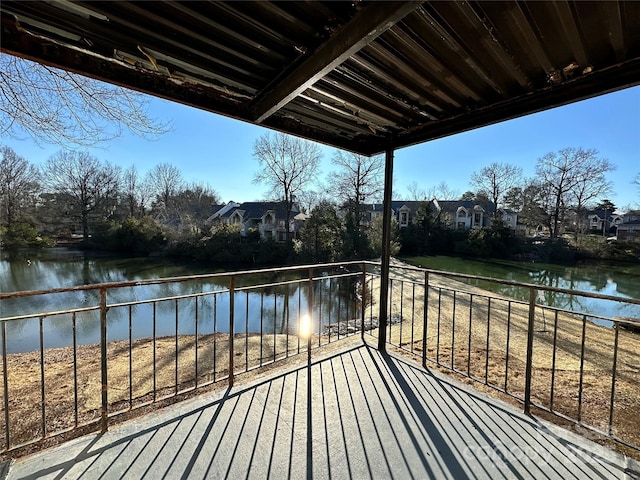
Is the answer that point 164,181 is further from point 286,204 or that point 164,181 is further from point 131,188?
point 286,204

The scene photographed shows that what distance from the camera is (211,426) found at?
176 centimetres

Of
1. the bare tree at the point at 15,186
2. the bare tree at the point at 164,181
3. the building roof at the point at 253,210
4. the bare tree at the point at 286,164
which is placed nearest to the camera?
the bare tree at the point at 15,186

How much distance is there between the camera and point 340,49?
1260 mm

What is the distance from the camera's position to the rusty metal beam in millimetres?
1074

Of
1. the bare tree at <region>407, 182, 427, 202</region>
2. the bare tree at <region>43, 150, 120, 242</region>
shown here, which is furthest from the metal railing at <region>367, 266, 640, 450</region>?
the bare tree at <region>43, 150, 120, 242</region>

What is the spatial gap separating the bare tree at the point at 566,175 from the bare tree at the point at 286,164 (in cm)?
1714

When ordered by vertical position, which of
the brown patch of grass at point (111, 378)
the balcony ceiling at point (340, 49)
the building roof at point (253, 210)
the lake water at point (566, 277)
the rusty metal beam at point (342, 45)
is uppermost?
the building roof at point (253, 210)

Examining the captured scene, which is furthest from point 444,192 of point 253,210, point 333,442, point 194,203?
point 333,442

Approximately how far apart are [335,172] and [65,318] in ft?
50.5

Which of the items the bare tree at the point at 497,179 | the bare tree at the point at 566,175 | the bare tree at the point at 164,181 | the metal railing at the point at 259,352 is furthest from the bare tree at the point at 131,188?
the bare tree at the point at 566,175

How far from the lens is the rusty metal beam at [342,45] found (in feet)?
→ 3.52

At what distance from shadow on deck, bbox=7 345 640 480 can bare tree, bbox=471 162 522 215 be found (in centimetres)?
2546

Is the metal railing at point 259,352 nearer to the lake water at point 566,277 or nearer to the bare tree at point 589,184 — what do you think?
the lake water at point 566,277

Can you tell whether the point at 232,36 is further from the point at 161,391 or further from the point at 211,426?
the point at 161,391
